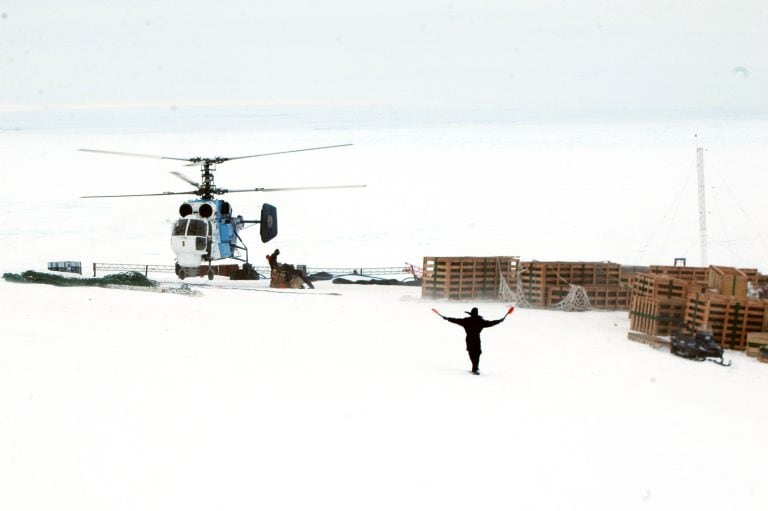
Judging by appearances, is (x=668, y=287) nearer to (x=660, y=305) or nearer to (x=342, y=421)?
(x=660, y=305)

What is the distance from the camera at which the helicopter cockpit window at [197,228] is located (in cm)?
2385

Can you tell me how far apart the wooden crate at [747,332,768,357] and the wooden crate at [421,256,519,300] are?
7.34 metres

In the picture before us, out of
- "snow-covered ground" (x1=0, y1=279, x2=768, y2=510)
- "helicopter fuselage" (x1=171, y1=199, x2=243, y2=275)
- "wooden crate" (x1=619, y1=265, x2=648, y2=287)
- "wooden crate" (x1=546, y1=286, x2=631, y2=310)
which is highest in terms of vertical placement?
"helicopter fuselage" (x1=171, y1=199, x2=243, y2=275)

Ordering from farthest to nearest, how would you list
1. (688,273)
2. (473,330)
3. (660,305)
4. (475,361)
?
(688,273), (660,305), (475,361), (473,330)

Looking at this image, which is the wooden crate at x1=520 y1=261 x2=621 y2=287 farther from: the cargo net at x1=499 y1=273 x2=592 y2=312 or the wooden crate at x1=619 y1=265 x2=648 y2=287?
the cargo net at x1=499 y1=273 x2=592 y2=312

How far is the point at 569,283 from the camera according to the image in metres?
21.3

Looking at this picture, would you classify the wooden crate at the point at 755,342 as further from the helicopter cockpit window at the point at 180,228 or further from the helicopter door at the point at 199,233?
the helicopter cockpit window at the point at 180,228

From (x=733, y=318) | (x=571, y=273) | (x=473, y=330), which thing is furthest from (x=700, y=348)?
(x=571, y=273)

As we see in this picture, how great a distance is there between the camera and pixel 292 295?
67.6 ft

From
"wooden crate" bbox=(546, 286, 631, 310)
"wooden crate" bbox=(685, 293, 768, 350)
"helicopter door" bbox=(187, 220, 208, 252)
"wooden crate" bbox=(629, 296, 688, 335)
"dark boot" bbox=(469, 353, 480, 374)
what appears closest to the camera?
"dark boot" bbox=(469, 353, 480, 374)

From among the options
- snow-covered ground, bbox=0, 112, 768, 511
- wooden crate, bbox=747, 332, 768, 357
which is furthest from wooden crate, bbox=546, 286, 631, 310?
wooden crate, bbox=747, 332, 768, 357

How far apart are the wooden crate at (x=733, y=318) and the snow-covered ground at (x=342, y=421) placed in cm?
117

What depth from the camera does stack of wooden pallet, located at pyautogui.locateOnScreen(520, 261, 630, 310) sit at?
2117 cm

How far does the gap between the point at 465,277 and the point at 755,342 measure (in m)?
8.32
